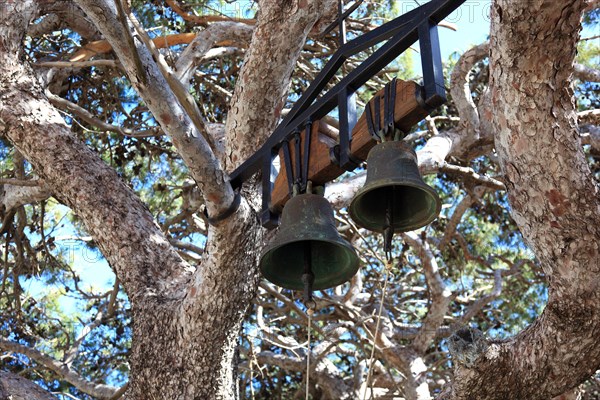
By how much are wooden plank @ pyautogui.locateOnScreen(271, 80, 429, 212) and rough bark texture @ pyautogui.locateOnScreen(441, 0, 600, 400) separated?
29cm

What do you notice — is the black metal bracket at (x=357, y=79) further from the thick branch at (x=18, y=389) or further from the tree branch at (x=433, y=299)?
the tree branch at (x=433, y=299)

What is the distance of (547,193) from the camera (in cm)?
257

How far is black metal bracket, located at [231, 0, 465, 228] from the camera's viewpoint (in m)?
2.37

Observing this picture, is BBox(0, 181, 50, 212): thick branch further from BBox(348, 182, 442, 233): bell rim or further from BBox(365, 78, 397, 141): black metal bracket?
A: BBox(365, 78, 397, 141): black metal bracket

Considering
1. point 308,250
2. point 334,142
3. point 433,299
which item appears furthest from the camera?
point 433,299

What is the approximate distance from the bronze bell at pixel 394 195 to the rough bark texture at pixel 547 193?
268 mm

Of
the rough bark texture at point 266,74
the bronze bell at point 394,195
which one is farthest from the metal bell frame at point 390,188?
the rough bark texture at point 266,74

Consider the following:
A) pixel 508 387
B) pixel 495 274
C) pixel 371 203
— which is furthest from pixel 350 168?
pixel 495 274

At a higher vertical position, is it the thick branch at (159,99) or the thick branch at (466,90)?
the thick branch at (466,90)

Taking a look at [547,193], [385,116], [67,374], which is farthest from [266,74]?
[67,374]

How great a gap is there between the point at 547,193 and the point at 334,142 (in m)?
0.65

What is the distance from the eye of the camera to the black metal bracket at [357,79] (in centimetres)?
237

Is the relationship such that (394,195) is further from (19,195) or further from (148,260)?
(19,195)

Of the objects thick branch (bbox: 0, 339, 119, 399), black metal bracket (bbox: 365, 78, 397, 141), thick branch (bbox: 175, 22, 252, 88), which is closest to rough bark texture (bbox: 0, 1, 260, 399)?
black metal bracket (bbox: 365, 78, 397, 141)
